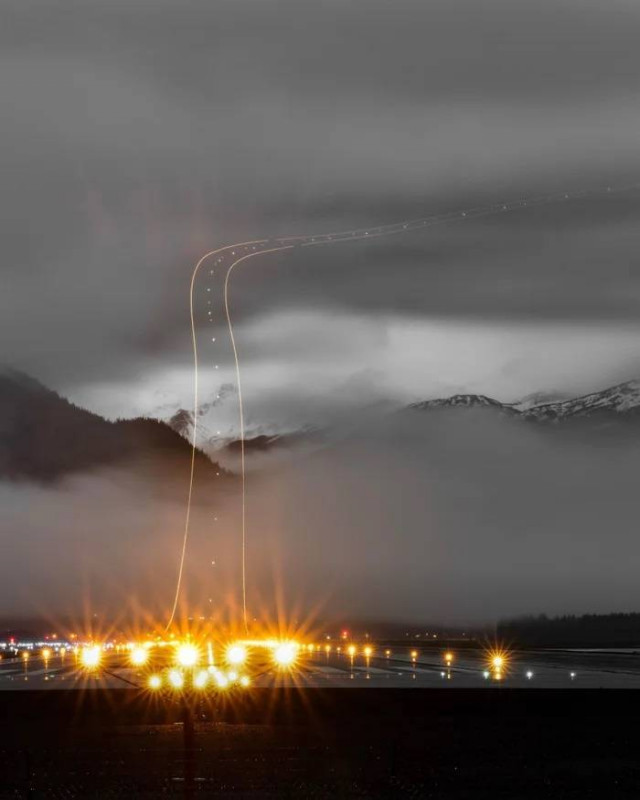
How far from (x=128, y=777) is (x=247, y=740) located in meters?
12.9

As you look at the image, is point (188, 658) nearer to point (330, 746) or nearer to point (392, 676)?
point (392, 676)

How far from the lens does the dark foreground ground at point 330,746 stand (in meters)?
48.3

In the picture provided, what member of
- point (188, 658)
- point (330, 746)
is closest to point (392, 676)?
point (188, 658)

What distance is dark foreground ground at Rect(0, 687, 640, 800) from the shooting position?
158 feet

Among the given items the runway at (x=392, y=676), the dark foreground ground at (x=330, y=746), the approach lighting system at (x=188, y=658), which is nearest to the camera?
the dark foreground ground at (x=330, y=746)

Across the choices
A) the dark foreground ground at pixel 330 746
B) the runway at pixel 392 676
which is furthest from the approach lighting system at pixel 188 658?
the dark foreground ground at pixel 330 746

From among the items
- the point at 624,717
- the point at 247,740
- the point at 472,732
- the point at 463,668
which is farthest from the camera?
the point at 463,668

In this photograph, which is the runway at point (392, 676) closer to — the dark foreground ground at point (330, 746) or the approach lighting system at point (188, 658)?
the approach lighting system at point (188, 658)

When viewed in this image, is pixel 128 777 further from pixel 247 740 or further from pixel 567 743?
pixel 567 743

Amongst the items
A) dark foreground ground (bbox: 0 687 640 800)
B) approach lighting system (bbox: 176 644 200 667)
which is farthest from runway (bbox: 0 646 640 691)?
dark foreground ground (bbox: 0 687 640 800)

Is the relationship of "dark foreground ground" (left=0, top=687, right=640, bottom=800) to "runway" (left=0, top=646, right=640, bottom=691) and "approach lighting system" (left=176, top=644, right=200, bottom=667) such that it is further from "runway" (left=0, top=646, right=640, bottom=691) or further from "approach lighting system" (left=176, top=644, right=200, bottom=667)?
"approach lighting system" (left=176, top=644, right=200, bottom=667)

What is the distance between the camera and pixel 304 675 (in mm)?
130375

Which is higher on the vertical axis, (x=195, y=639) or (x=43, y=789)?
(x=195, y=639)

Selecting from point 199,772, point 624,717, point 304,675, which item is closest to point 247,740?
point 199,772
